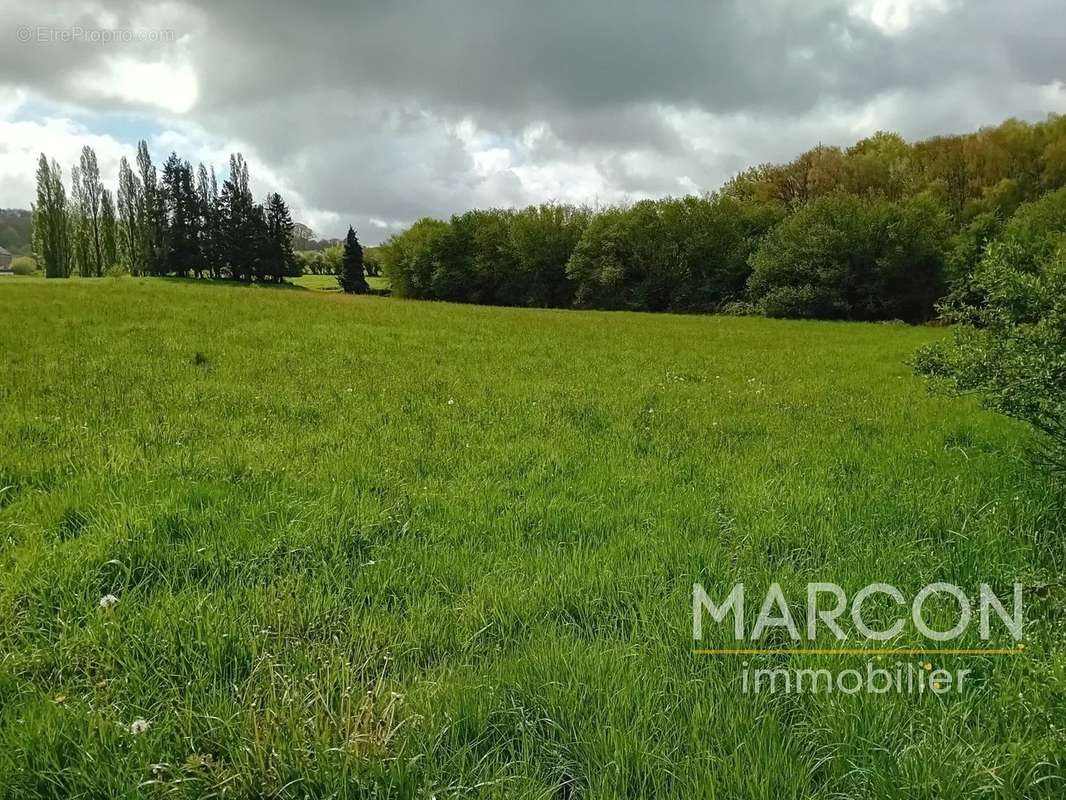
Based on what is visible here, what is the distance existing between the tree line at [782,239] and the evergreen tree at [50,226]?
50982mm

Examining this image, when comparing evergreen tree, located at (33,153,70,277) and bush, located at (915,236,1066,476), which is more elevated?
evergreen tree, located at (33,153,70,277)

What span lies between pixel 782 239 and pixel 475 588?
5282 centimetres

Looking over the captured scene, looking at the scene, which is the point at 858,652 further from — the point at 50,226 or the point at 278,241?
the point at 50,226

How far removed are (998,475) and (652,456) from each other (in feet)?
11.7

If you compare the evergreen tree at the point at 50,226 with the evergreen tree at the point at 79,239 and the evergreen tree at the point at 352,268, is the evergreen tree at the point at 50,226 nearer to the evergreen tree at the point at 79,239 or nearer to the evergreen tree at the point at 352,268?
the evergreen tree at the point at 79,239

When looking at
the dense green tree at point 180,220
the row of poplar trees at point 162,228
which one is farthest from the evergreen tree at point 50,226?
the dense green tree at point 180,220

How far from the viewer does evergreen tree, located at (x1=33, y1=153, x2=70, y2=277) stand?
278 feet

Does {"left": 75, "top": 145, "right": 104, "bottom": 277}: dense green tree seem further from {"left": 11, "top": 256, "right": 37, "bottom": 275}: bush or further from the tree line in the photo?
the tree line

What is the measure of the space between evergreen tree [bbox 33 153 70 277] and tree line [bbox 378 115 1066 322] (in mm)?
50982

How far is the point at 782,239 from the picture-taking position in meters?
49.2

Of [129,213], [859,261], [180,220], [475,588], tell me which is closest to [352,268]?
[180,220]

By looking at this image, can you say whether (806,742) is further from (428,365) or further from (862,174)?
(862,174)

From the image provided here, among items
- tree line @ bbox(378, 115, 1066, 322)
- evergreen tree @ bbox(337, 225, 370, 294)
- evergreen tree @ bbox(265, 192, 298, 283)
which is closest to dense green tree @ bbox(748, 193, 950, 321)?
tree line @ bbox(378, 115, 1066, 322)

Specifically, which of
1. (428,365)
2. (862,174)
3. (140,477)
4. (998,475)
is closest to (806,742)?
(998,475)
